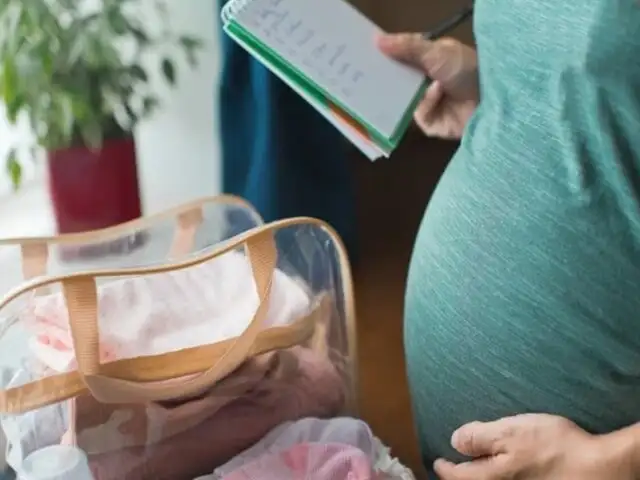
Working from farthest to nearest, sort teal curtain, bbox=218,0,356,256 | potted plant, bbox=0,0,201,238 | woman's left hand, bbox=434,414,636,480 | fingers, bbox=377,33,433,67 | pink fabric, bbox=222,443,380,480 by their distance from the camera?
1. teal curtain, bbox=218,0,356,256
2. potted plant, bbox=0,0,201,238
3. fingers, bbox=377,33,433,67
4. pink fabric, bbox=222,443,380,480
5. woman's left hand, bbox=434,414,636,480

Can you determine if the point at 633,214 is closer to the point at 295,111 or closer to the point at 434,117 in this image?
the point at 434,117

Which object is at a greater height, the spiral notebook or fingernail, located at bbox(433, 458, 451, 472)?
the spiral notebook

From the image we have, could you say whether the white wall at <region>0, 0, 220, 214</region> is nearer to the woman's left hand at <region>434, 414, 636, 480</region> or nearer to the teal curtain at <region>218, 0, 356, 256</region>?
the teal curtain at <region>218, 0, 356, 256</region>

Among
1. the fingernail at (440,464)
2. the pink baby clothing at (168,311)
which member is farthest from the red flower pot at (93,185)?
the fingernail at (440,464)

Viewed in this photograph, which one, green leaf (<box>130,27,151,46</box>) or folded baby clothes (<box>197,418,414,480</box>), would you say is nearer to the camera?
folded baby clothes (<box>197,418,414,480</box>)

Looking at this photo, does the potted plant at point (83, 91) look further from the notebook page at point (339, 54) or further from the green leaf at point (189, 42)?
the notebook page at point (339, 54)

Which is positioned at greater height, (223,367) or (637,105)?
(637,105)

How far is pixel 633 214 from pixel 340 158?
0.94m

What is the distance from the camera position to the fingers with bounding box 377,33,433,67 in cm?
90

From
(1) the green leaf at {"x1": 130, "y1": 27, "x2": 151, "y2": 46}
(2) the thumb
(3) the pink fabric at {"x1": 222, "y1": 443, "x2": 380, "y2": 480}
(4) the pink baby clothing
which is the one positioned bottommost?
(3) the pink fabric at {"x1": 222, "y1": 443, "x2": 380, "y2": 480}

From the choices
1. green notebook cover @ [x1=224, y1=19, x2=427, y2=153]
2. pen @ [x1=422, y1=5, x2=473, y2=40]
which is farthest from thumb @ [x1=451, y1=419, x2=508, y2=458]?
pen @ [x1=422, y1=5, x2=473, y2=40]

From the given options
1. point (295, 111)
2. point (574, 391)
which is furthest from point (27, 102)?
point (574, 391)

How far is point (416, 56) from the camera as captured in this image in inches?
35.8

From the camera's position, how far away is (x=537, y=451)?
71cm
